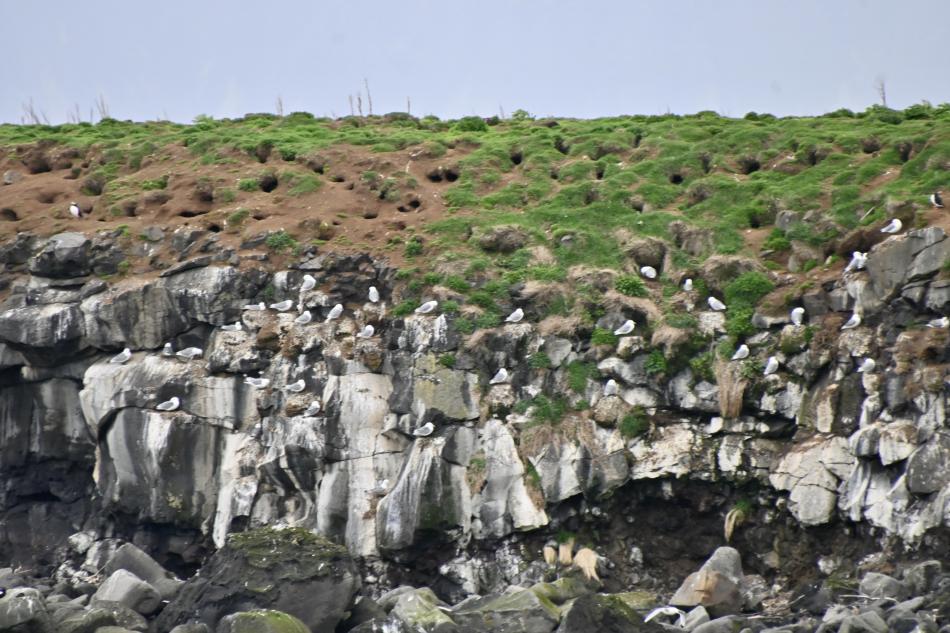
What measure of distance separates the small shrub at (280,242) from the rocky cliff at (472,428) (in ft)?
3.31

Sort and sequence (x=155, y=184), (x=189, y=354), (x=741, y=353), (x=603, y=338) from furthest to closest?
(x=155, y=184) → (x=189, y=354) → (x=603, y=338) → (x=741, y=353)

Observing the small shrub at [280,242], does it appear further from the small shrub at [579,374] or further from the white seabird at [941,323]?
the white seabird at [941,323]

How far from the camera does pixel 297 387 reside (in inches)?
1444

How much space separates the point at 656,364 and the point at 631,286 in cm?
337

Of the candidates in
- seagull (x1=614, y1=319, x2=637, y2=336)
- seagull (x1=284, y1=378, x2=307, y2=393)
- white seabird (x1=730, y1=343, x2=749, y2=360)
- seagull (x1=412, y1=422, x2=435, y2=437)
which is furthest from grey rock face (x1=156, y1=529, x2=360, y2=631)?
white seabird (x1=730, y1=343, x2=749, y2=360)

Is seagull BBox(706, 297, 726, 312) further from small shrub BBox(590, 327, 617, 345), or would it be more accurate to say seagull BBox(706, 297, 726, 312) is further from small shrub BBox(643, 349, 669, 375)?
small shrub BBox(590, 327, 617, 345)

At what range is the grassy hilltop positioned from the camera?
1528 inches

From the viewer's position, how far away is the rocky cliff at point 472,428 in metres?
32.5

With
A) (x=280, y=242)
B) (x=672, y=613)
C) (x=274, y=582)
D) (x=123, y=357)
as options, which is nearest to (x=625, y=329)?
(x=672, y=613)

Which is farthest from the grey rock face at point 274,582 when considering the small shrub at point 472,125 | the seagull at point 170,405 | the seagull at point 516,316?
the small shrub at point 472,125

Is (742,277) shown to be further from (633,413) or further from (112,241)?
(112,241)

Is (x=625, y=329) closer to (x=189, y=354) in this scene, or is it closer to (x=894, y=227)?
(x=894, y=227)

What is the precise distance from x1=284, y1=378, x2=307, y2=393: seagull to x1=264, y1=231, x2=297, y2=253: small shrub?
5.71m

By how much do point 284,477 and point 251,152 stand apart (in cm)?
1679
